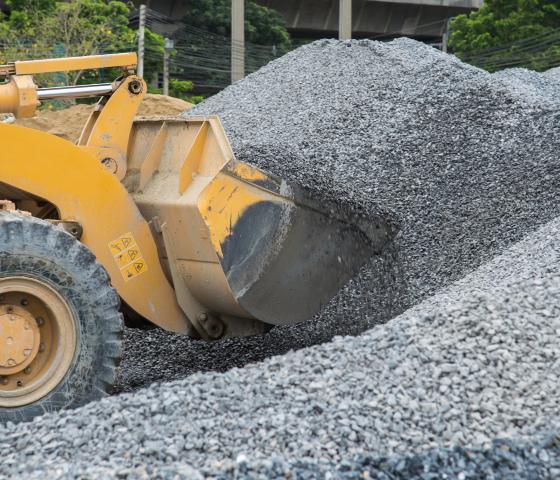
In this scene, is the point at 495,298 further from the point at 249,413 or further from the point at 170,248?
the point at 170,248

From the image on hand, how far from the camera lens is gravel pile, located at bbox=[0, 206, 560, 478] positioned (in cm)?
369

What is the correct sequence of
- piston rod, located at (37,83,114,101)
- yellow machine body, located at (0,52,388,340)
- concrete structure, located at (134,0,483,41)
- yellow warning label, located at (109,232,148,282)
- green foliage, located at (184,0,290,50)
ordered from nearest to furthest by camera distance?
yellow machine body, located at (0,52,388,340), yellow warning label, located at (109,232,148,282), piston rod, located at (37,83,114,101), green foliage, located at (184,0,290,50), concrete structure, located at (134,0,483,41)

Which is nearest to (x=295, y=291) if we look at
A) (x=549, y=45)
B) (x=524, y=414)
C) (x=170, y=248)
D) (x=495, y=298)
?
(x=170, y=248)

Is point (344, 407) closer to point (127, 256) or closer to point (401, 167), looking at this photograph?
point (127, 256)

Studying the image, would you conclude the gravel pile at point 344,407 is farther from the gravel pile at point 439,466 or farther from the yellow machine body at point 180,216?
the yellow machine body at point 180,216

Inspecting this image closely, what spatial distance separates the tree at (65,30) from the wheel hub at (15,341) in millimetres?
13805

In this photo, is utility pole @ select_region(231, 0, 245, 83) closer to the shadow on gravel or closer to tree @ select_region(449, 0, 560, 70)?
tree @ select_region(449, 0, 560, 70)

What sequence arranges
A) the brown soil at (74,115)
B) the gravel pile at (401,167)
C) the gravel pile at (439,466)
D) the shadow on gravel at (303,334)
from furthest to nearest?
the brown soil at (74,115) < the gravel pile at (401,167) < the shadow on gravel at (303,334) < the gravel pile at (439,466)

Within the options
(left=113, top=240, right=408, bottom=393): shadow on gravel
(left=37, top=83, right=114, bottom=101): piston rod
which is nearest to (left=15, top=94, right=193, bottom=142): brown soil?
(left=113, top=240, right=408, bottom=393): shadow on gravel

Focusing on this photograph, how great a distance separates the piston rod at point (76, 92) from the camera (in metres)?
5.68

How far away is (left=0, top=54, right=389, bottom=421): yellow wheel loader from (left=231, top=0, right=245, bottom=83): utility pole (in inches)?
753

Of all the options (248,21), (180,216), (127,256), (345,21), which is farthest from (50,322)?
(345,21)

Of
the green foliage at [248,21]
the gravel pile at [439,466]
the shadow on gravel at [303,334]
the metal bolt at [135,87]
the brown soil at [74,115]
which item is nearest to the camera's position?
the gravel pile at [439,466]

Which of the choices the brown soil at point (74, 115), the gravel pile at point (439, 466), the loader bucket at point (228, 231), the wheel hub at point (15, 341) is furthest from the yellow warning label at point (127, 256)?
the brown soil at point (74, 115)
